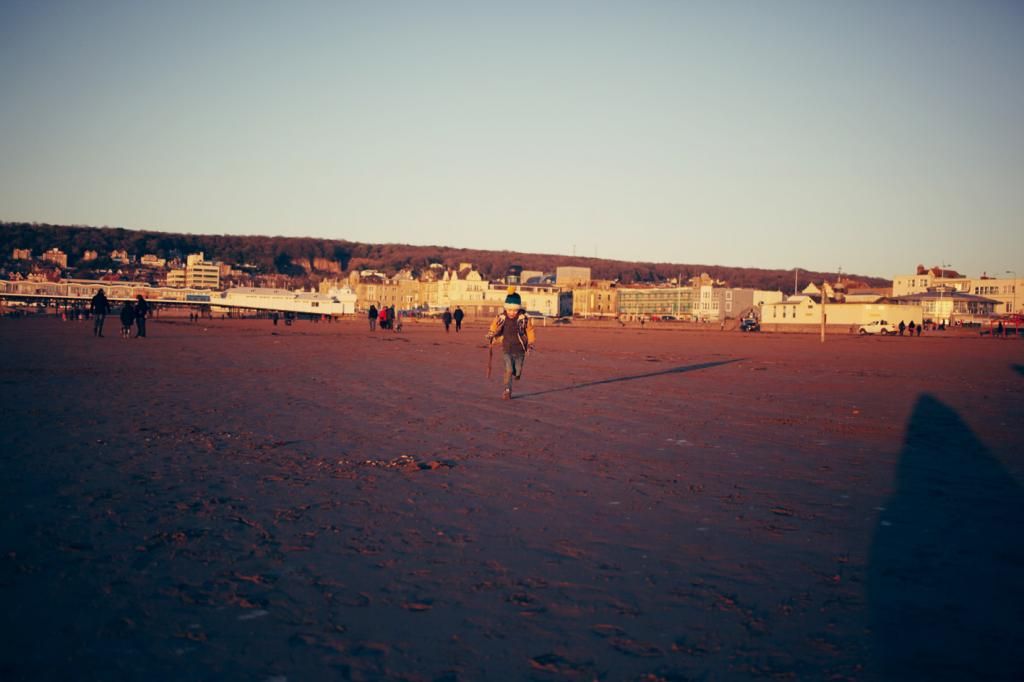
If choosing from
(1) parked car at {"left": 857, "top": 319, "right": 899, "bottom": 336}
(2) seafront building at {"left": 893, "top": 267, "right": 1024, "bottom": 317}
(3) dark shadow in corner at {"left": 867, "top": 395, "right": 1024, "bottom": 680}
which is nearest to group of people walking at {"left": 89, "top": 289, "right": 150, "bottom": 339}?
(3) dark shadow in corner at {"left": 867, "top": 395, "right": 1024, "bottom": 680}

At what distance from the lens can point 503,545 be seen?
209 inches

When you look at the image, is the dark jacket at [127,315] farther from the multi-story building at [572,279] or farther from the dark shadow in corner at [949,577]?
the multi-story building at [572,279]

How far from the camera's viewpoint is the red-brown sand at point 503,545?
361 centimetres

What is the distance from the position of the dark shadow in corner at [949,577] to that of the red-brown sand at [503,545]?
2cm

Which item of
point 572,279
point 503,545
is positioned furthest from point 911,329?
point 572,279

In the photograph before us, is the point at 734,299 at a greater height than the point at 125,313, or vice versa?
the point at 734,299

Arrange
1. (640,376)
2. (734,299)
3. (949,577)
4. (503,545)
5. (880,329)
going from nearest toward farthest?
(949,577), (503,545), (640,376), (880,329), (734,299)

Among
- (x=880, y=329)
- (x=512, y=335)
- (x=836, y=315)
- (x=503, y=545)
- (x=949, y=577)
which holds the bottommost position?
(x=880, y=329)

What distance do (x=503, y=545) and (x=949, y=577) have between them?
2743 millimetres

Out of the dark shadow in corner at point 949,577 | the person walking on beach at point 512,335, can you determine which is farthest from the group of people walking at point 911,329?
the dark shadow in corner at point 949,577

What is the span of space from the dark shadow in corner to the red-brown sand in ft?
0.07

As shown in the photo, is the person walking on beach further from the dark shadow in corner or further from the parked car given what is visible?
the parked car

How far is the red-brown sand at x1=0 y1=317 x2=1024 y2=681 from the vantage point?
142 inches

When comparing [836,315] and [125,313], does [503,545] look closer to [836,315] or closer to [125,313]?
[125,313]
